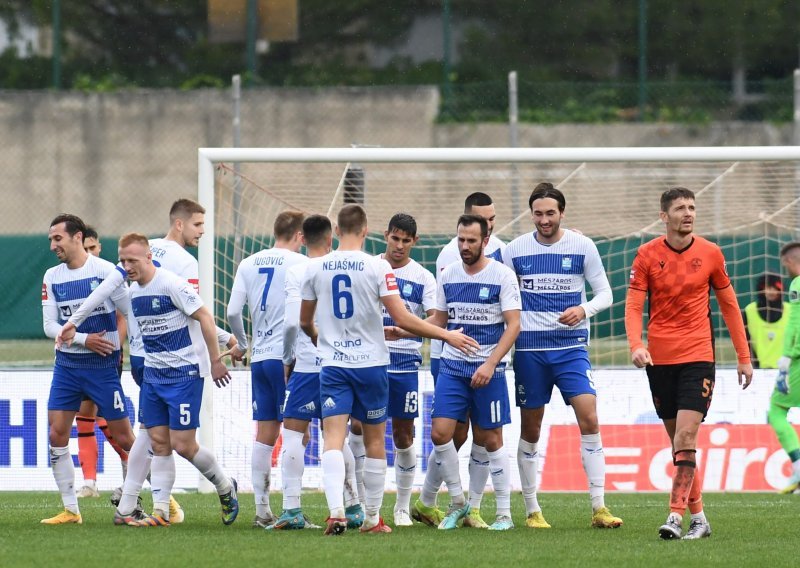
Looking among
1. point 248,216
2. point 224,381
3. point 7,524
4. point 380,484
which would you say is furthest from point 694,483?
point 248,216

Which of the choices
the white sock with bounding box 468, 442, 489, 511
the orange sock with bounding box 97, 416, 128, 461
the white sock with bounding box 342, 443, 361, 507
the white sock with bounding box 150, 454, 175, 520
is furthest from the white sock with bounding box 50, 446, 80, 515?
the white sock with bounding box 468, 442, 489, 511

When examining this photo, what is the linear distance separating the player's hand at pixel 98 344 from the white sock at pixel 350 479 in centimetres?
188

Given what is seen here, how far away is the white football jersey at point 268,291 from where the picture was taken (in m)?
9.23

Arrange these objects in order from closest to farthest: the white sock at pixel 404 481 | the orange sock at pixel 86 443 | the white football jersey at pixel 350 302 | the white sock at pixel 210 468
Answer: the white football jersey at pixel 350 302
the white sock at pixel 210 468
the white sock at pixel 404 481
the orange sock at pixel 86 443

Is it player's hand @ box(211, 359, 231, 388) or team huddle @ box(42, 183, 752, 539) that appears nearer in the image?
team huddle @ box(42, 183, 752, 539)

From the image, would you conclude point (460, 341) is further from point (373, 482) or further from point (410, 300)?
point (410, 300)

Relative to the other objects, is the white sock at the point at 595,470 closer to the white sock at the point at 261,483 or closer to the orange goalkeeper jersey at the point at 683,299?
the orange goalkeeper jersey at the point at 683,299

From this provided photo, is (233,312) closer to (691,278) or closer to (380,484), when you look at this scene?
(380,484)

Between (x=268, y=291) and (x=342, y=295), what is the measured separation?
3.36ft

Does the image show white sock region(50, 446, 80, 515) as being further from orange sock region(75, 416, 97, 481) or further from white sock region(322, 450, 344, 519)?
orange sock region(75, 416, 97, 481)

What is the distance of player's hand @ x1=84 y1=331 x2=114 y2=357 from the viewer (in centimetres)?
939

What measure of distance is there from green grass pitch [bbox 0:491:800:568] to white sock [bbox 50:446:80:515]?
225 mm

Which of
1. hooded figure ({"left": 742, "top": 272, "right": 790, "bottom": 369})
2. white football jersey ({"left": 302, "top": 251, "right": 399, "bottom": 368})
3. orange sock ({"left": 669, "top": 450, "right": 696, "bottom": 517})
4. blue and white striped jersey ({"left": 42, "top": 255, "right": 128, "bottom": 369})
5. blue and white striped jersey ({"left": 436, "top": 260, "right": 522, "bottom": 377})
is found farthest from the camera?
hooded figure ({"left": 742, "top": 272, "right": 790, "bottom": 369})

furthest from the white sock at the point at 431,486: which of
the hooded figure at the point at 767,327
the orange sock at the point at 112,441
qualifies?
the hooded figure at the point at 767,327
